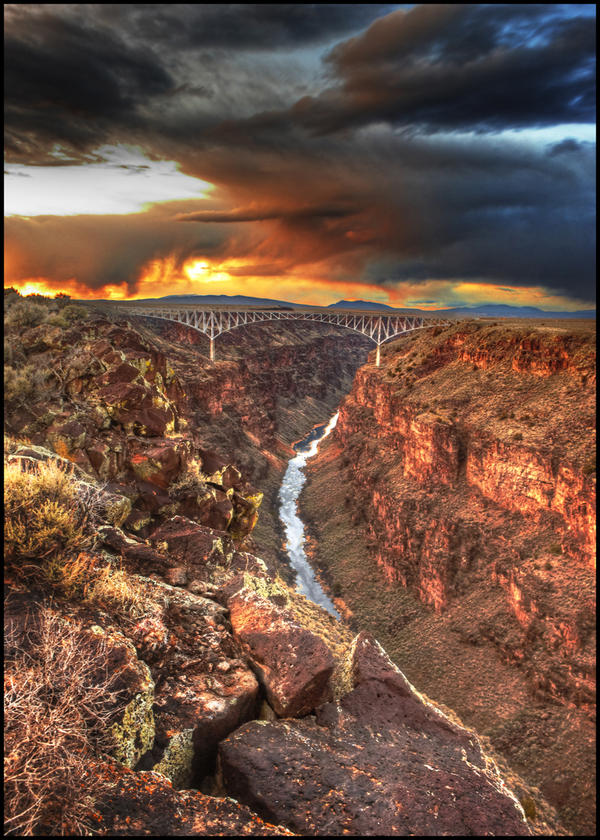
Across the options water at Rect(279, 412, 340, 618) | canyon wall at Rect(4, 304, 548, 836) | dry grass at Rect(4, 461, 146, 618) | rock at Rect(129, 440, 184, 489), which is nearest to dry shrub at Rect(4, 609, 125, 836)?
canyon wall at Rect(4, 304, 548, 836)

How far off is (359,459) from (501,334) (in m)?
20.9

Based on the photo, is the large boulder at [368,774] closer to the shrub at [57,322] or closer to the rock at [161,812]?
the rock at [161,812]

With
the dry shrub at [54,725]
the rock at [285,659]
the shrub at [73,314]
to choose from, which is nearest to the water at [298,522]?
the shrub at [73,314]

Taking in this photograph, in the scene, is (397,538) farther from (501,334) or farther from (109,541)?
(109,541)

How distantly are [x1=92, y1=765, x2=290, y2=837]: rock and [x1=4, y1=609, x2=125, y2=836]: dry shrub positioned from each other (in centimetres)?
16

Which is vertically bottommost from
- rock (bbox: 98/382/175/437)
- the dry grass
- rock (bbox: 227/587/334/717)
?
rock (bbox: 227/587/334/717)

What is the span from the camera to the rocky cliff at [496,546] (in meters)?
22.4

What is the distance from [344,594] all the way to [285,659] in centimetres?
3117

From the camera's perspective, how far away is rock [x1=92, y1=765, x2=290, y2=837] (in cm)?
387

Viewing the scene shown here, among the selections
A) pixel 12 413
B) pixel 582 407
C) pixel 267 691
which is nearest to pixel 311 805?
pixel 267 691

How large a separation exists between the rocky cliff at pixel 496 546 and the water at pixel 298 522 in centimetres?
158

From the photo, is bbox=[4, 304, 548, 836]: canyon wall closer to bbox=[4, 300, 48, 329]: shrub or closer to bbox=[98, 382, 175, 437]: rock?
bbox=[98, 382, 175, 437]: rock

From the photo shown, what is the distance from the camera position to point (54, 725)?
13.7 feet

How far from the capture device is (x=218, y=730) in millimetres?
6016
